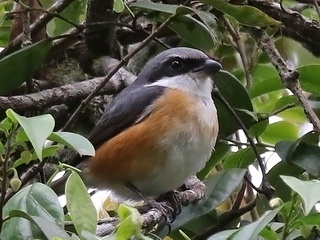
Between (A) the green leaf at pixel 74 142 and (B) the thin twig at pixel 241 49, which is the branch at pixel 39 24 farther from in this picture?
(A) the green leaf at pixel 74 142

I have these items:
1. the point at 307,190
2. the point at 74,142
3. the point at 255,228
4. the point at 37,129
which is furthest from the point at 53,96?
the point at 307,190

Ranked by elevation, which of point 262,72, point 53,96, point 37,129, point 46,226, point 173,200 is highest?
point 37,129

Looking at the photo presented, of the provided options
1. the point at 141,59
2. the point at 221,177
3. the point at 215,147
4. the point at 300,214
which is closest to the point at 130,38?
the point at 141,59

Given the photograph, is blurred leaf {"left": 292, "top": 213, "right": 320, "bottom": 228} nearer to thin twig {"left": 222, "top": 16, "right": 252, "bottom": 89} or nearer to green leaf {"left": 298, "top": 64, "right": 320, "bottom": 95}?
green leaf {"left": 298, "top": 64, "right": 320, "bottom": 95}

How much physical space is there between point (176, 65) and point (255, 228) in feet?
3.97

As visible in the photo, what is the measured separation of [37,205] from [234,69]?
1402 mm

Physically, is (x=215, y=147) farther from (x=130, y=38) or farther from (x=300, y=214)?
(x=300, y=214)

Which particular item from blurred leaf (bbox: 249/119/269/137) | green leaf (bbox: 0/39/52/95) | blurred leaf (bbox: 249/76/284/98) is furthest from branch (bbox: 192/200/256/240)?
green leaf (bbox: 0/39/52/95)

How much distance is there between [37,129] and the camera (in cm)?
120

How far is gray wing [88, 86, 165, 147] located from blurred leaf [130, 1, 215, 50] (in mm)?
277

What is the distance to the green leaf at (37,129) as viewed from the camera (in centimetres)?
118

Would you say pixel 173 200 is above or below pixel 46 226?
below

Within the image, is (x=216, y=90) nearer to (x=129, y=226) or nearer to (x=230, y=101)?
(x=230, y=101)

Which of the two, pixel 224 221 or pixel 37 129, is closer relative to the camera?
pixel 37 129
